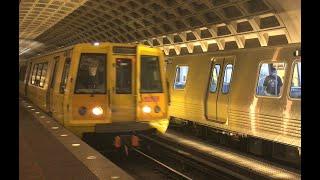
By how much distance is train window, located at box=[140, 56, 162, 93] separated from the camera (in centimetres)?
1096

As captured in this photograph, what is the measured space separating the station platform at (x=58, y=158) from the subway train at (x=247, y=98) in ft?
13.8

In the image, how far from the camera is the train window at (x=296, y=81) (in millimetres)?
9469

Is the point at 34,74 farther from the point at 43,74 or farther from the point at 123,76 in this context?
the point at 123,76

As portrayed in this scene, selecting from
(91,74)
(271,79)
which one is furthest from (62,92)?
(271,79)

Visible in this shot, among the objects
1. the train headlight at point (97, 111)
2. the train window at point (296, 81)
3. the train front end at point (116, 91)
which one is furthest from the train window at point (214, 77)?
the train headlight at point (97, 111)

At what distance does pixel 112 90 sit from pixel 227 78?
12.2 feet

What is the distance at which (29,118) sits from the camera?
14664 mm

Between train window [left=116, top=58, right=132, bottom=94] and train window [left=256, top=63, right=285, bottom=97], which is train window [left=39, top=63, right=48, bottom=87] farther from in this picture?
train window [left=256, top=63, right=285, bottom=97]

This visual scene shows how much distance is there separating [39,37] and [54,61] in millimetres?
32514

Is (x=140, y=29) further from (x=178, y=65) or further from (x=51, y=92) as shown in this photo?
(x=51, y=92)

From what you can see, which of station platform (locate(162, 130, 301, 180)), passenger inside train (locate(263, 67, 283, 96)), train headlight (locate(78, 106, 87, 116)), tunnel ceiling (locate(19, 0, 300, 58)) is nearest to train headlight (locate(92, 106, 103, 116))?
train headlight (locate(78, 106, 87, 116))

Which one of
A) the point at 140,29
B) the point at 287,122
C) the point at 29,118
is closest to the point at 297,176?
the point at 287,122

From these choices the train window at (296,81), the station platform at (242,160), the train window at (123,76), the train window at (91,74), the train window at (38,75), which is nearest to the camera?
the train window at (296,81)

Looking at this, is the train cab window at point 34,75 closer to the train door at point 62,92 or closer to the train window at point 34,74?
the train window at point 34,74
